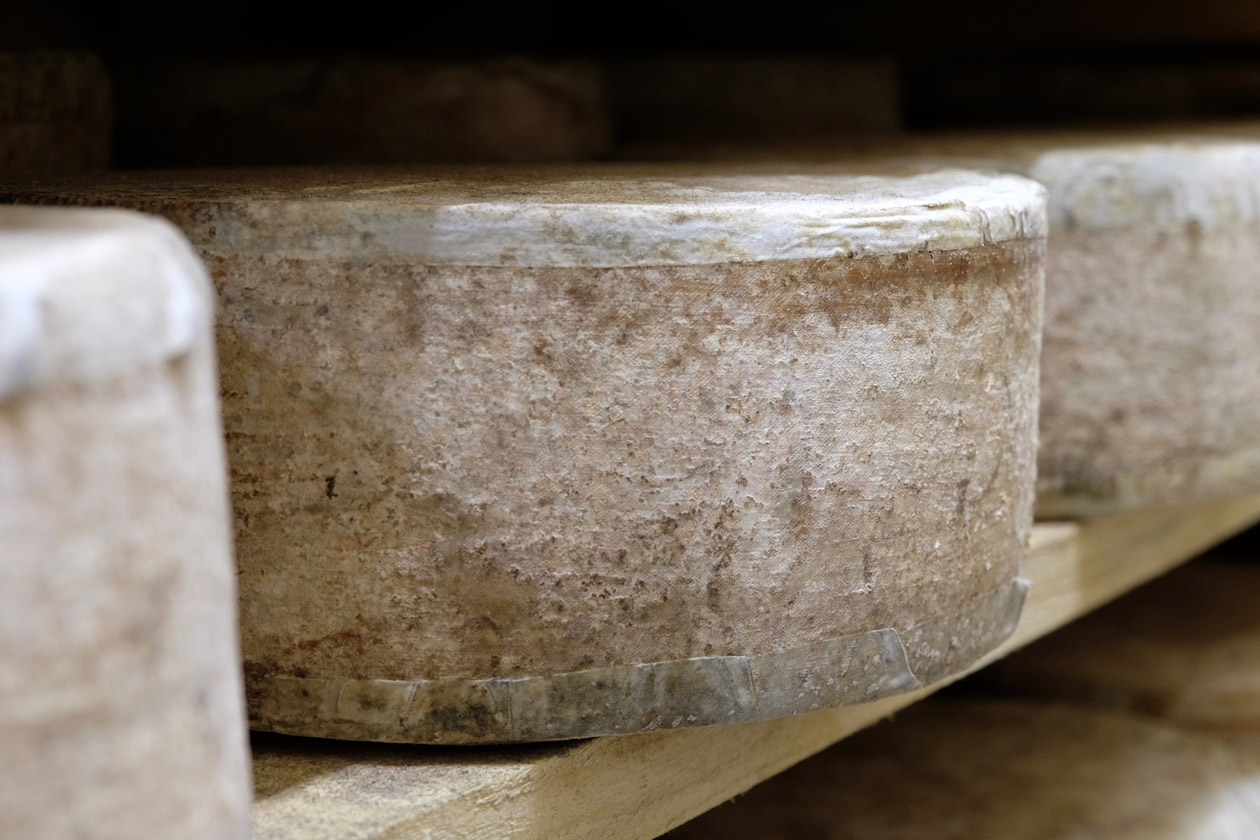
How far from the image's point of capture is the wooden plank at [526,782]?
1.00 metres

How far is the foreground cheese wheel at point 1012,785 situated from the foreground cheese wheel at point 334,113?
1049 mm

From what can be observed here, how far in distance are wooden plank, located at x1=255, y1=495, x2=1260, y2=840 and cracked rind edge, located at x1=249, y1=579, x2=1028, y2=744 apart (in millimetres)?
26

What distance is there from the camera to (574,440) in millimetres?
1009

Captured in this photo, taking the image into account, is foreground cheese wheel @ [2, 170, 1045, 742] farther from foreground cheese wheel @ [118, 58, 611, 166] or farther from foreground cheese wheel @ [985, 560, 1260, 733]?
foreground cheese wheel @ [985, 560, 1260, 733]

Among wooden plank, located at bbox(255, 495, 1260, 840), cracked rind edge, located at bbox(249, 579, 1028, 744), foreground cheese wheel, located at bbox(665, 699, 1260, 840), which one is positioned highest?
cracked rind edge, located at bbox(249, 579, 1028, 744)

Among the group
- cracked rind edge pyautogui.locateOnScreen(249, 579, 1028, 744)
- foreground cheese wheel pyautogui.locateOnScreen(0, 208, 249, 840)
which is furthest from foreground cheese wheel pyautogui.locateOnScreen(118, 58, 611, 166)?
foreground cheese wheel pyautogui.locateOnScreen(0, 208, 249, 840)

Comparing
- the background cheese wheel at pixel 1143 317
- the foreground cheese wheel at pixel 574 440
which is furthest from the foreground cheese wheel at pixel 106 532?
the background cheese wheel at pixel 1143 317

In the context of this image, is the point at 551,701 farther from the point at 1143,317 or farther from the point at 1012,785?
the point at 1012,785

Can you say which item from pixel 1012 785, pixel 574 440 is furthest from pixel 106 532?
pixel 1012 785

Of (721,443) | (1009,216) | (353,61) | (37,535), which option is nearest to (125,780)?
(37,535)

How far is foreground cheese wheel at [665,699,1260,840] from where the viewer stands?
221cm

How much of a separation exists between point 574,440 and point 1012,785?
62.3 inches

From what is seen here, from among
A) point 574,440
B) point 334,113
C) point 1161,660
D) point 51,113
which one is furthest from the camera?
point 1161,660

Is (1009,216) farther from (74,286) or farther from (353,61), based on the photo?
(353,61)
